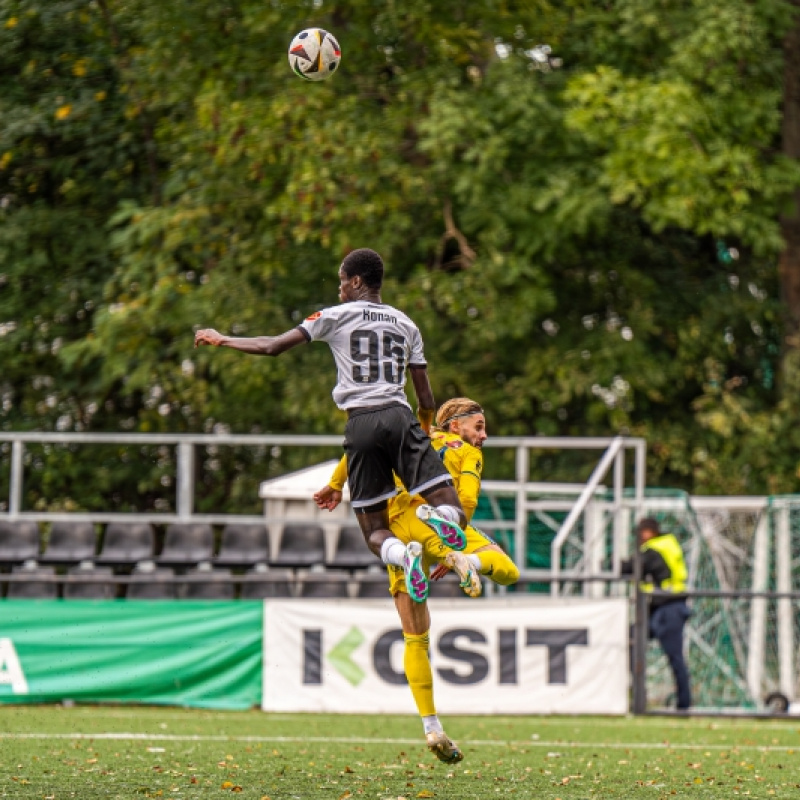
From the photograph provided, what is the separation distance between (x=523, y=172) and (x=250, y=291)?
14.0ft

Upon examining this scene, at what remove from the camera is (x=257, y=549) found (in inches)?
739

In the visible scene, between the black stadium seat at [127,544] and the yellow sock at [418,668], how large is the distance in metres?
10.2

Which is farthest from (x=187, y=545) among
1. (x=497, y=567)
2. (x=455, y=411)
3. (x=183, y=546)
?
(x=497, y=567)

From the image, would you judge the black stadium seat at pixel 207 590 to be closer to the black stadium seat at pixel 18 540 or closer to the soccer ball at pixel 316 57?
the black stadium seat at pixel 18 540

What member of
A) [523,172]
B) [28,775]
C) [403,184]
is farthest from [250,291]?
[28,775]

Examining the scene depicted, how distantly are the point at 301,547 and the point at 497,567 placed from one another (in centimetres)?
1005

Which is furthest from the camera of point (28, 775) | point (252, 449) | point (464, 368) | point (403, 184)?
point (252, 449)

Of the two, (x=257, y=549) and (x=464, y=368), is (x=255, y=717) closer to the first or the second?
(x=257, y=549)

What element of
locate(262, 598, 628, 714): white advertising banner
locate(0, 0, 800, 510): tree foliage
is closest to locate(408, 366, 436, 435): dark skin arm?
locate(262, 598, 628, 714): white advertising banner

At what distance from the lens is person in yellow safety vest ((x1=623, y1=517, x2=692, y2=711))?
16531mm

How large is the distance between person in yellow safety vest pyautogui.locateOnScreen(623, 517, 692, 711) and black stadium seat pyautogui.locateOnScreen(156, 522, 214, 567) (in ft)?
16.2

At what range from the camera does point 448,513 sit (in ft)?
27.9

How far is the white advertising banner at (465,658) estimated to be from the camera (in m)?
15.7

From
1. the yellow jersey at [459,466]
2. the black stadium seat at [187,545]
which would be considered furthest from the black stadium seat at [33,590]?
the yellow jersey at [459,466]
